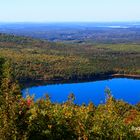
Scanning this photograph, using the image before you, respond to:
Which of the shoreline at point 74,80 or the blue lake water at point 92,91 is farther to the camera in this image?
the shoreline at point 74,80

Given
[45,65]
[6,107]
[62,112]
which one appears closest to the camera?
[6,107]

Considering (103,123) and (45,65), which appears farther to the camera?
(45,65)

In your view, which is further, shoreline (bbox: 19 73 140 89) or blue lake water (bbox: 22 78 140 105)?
shoreline (bbox: 19 73 140 89)

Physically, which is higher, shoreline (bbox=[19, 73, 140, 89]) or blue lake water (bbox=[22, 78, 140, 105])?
blue lake water (bbox=[22, 78, 140, 105])

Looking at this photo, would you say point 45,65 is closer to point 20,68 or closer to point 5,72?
point 20,68

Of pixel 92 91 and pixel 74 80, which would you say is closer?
pixel 92 91

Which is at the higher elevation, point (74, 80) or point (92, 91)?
point (92, 91)

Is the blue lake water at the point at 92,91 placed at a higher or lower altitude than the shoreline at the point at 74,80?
higher

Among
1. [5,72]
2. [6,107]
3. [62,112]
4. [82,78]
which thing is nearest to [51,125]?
[62,112]
